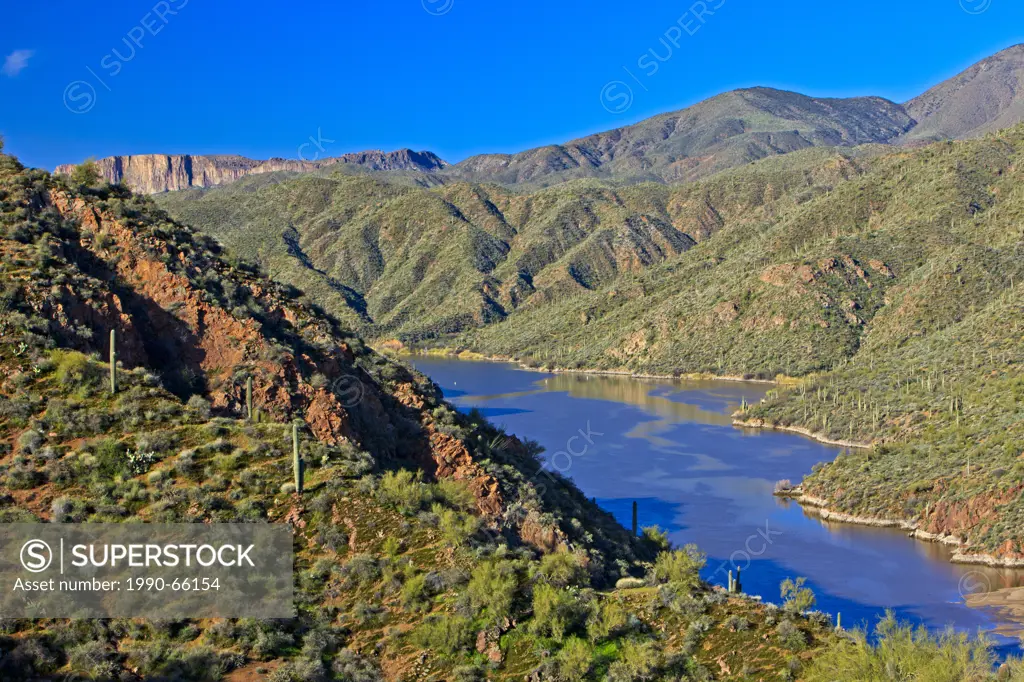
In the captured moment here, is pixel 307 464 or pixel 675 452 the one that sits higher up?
pixel 307 464

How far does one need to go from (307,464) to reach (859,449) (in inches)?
2813

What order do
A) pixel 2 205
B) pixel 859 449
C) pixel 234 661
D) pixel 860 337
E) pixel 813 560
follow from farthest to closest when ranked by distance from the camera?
pixel 860 337, pixel 859 449, pixel 813 560, pixel 2 205, pixel 234 661

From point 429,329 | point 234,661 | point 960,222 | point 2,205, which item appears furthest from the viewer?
point 429,329

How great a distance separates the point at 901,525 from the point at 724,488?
1676cm

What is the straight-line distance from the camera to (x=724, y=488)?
7450 cm

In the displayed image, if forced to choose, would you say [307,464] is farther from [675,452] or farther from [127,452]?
[675,452]

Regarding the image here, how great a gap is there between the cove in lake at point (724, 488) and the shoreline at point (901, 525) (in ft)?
2.15

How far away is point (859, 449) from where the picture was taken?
269ft

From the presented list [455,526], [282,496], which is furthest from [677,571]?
[282,496]

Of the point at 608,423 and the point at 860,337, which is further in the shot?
the point at 860,337

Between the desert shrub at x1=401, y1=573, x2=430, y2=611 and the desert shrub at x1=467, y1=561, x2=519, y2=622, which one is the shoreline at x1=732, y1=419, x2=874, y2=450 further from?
the desert shrub at x1=401, y1=573, x2=430, y2=611

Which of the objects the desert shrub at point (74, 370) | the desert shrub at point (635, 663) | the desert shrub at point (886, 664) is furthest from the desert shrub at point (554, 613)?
the desert shrub at point (74, 370)

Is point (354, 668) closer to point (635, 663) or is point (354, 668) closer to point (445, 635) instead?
point (445, 635)

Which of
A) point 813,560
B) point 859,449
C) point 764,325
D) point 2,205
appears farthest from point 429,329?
point 2,205
